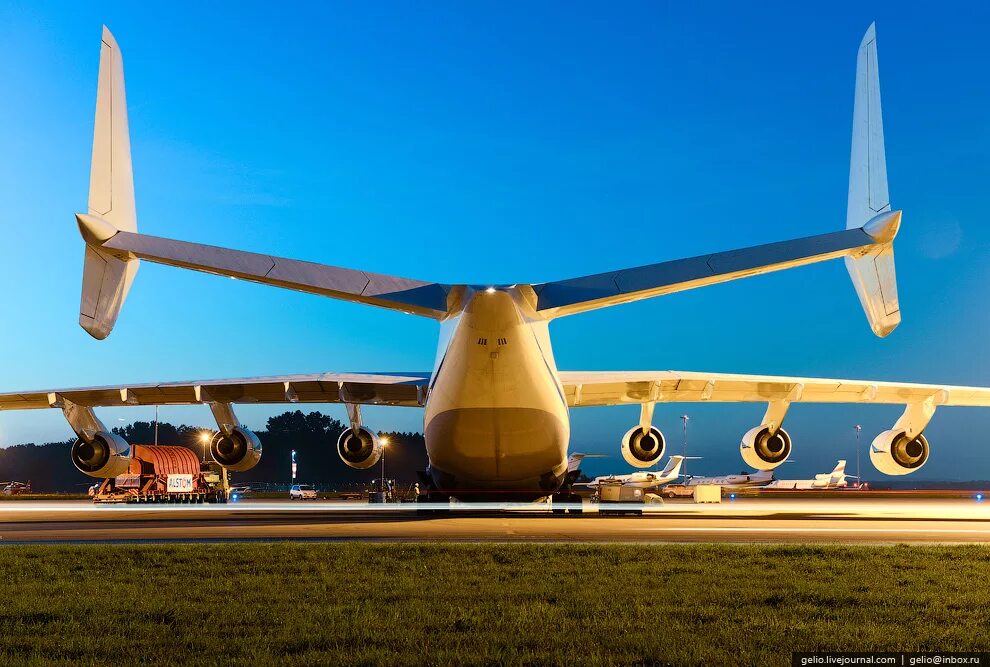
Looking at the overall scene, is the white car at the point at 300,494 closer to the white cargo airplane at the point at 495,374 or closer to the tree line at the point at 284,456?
Result: the white cargo airplane at the point at 495,374

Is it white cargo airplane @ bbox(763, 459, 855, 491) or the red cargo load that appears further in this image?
white cargo airplane @ bbox(763, 459, 855, 491)

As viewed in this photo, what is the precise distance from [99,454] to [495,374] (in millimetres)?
10177

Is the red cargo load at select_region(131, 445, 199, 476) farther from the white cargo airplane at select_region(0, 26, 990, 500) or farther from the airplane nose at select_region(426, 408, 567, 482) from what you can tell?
the airplane nose at select_region(426, 408, 567, 482)

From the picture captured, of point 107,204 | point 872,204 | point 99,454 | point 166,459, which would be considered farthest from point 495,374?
point 166,459

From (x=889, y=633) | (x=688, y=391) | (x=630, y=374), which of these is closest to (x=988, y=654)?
(x=889, y=633)

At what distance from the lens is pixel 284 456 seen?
91812 mm

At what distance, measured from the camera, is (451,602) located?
5.52 metres

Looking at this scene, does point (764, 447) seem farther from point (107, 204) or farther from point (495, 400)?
point (107, 204)

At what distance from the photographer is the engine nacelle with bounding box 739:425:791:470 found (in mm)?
18281

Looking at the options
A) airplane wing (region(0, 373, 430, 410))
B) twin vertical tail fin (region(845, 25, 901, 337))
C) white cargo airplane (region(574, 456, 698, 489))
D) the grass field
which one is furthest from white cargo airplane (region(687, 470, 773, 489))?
the grass field

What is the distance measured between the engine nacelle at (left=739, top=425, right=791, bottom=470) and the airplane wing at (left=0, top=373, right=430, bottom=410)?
23.2 feet

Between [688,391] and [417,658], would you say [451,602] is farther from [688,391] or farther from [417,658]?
[688,391]

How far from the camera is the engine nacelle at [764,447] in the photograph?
720 inches

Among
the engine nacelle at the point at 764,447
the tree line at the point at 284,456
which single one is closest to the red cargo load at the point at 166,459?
the engine nacelle at the point at 764,447
